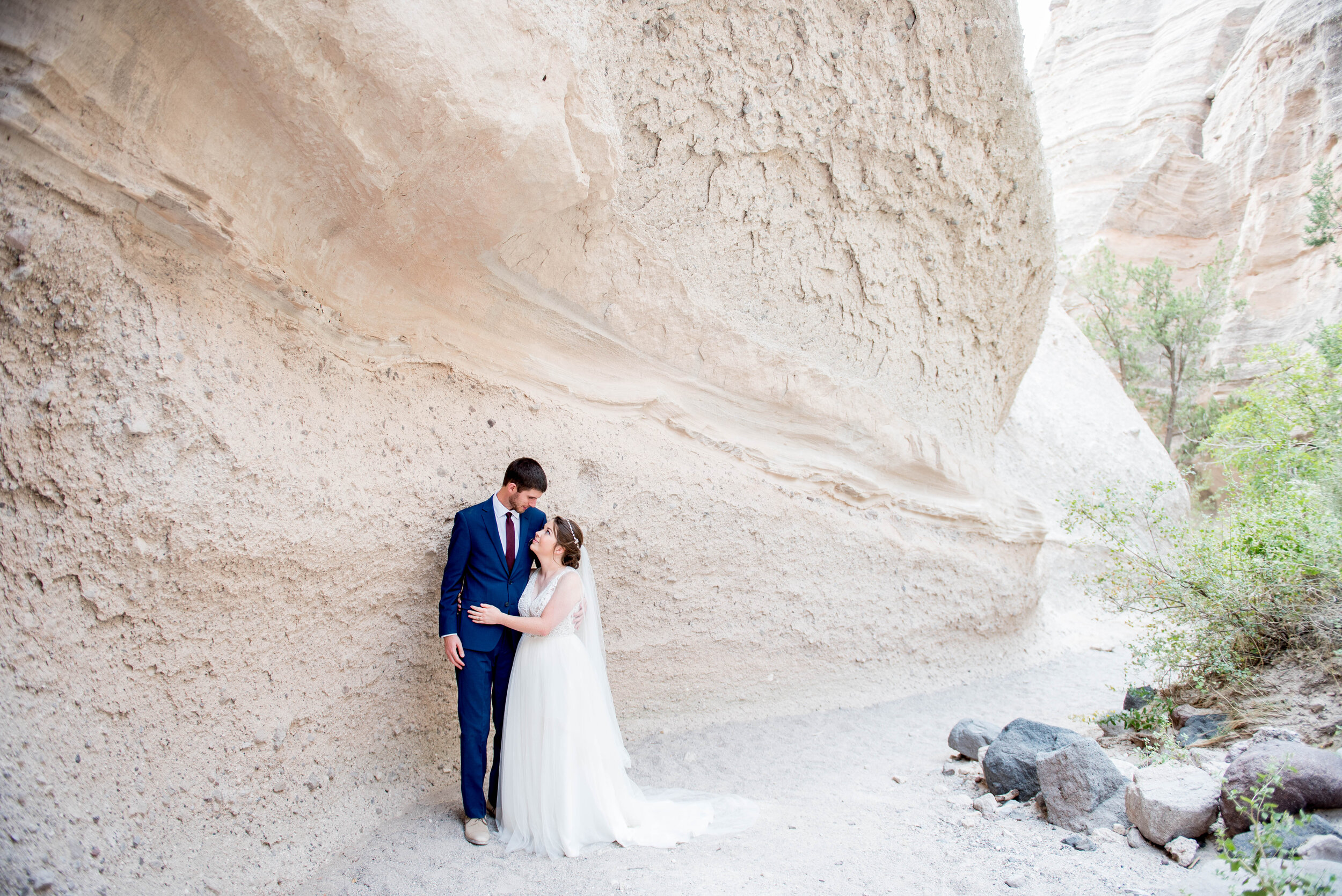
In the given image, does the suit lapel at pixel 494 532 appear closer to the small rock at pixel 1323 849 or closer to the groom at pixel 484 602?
the groom at pixel 484 602

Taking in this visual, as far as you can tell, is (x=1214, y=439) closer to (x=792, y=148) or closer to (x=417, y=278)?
(x=792, y=148)

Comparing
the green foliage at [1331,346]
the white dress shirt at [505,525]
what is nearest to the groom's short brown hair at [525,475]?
the white dress shirt at [505,525]

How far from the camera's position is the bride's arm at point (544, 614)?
8.84ft

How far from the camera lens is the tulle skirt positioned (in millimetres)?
2619

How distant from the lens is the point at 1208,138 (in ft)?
43.7

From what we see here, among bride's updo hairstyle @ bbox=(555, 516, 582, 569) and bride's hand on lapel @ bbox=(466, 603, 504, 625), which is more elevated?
bride's updo hairstyle @ bbox=(555, 516, 582, 569)

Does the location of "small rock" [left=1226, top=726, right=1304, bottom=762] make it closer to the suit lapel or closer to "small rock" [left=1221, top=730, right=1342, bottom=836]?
"small rock" [left=1221, top=730, right=1342, bottom=836]

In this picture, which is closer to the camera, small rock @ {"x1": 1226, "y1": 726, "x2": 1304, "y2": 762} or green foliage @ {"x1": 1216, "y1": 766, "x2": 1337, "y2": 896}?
green foliage @ {"x1": 1216, "y1": 766, "x2": 1337, "y2": 896}

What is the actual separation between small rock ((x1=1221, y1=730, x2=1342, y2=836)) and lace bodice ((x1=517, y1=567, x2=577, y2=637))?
2.17 metres

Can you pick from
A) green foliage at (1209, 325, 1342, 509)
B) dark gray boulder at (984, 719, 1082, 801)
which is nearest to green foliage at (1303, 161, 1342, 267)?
green foliage at (1209, 325, 1342, 509)

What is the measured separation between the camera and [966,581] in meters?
4.96

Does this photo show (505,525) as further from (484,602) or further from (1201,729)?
(1201,729)

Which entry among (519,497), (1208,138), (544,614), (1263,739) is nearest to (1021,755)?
(1263,739)

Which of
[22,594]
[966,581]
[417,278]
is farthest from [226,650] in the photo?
[966,581]
